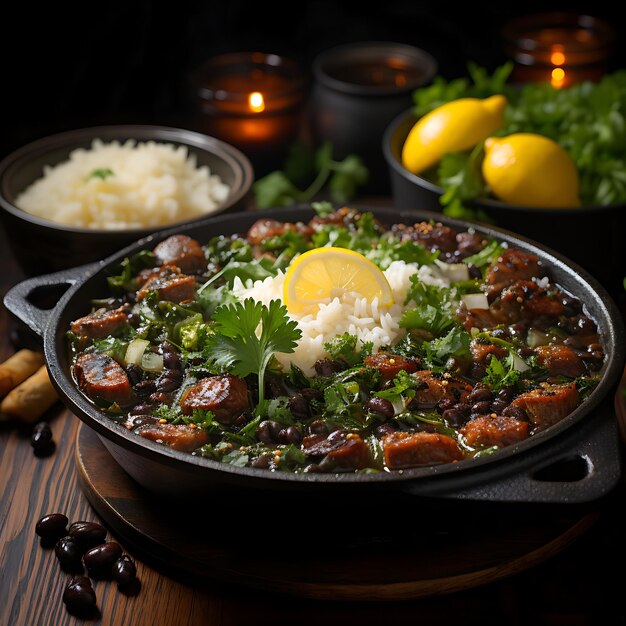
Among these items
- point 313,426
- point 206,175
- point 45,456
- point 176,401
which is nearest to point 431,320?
point 313,426

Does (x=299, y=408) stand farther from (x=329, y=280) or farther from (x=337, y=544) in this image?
(x=329, y=280)

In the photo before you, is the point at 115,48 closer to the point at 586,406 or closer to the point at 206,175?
the point at 206,175

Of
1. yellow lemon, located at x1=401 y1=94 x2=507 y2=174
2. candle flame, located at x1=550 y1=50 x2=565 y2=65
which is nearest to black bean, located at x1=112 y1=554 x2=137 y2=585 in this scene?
yellow lemon, located at x1=401 y1=94 x2=507 y2=174

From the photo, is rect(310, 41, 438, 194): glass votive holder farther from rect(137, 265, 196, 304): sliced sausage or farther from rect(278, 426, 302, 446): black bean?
rect(278, 426, 302, 446): black bean

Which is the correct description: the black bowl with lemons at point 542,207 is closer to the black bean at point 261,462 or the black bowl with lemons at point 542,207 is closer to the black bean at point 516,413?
the black bean at point 516,413

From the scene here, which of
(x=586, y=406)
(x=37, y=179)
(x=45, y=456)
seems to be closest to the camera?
(x=586, y=406)

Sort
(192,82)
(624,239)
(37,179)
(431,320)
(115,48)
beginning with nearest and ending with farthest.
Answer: (431,320) < (624,239) < (37,179) < (192,82) < (115,48)

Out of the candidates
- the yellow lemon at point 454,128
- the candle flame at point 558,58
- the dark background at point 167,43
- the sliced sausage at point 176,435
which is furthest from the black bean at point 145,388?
the dark background at point 167,43
